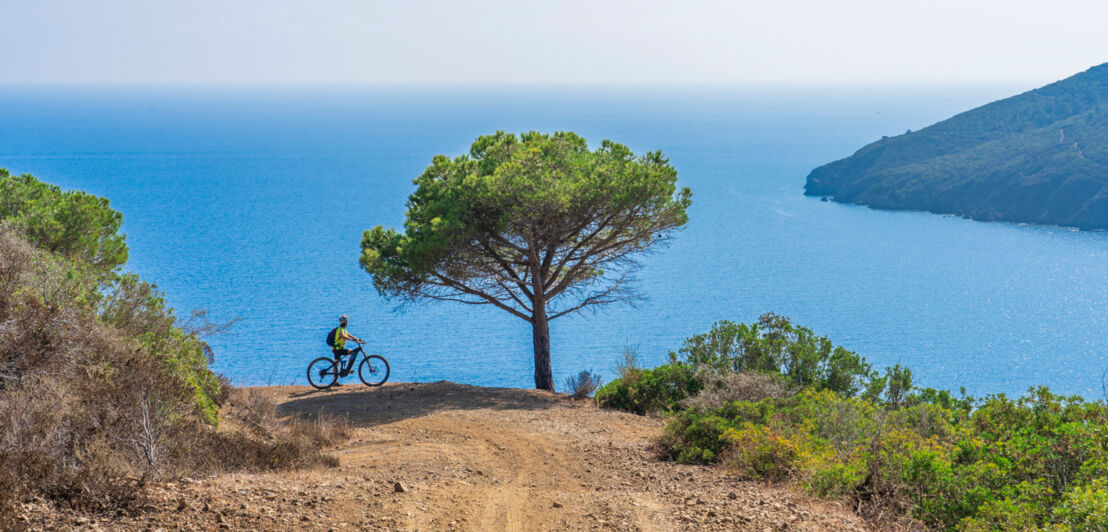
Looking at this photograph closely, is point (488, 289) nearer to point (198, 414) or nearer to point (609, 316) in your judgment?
point (198, 414)

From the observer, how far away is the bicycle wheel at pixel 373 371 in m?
17.0

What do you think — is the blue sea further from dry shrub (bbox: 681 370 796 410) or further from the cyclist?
dry shrub (bbox: 681 370 796 410)

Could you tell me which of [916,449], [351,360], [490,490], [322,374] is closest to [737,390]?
[916,449]

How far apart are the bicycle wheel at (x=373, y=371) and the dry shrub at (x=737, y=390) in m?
8.05

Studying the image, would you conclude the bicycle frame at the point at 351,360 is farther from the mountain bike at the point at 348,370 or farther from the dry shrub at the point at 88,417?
the dry shrub at the point at 88,417

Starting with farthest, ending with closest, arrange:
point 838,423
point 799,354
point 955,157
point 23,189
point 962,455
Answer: point 955,157 → point 23,189 → point 799,354 → point 838,423 → point 962,455

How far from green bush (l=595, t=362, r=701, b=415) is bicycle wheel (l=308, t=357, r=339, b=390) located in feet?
21.3

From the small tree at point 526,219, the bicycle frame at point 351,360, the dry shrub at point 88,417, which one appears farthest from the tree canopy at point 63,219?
the small tree at point 526,219

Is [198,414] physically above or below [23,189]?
below

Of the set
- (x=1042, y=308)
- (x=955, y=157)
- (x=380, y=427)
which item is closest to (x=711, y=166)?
(x=955, y=157)

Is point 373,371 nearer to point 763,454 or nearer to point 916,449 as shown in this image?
point 763,454

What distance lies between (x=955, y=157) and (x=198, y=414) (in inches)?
4009

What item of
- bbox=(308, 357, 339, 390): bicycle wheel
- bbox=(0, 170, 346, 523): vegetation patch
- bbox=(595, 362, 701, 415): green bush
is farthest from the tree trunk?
bbox=(0, 170, 346, 523): vegetation patch

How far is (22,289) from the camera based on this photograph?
25.7 feet
